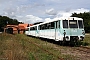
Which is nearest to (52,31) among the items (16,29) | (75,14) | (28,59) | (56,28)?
(56,28)

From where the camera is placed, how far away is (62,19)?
2169 cm

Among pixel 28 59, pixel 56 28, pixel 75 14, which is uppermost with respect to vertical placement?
pixel 75 14

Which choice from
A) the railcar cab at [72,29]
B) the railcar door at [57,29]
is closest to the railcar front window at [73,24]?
the railcar cab at [72,29]

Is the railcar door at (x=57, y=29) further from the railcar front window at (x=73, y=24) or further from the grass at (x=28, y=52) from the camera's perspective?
the grass at (x=28, y=52)

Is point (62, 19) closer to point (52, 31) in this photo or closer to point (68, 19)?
point (68, 19)

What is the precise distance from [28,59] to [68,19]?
437 inches

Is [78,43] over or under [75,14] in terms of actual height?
under

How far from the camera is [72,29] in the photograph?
21.5 metres

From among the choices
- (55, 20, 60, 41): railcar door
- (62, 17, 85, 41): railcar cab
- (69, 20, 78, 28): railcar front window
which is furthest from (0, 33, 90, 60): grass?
(69, 20, 78, 28): railcar front window

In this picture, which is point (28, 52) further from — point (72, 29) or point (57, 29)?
point (57, 29)

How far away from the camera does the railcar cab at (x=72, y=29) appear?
21328 mm

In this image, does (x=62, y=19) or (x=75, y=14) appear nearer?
(x=62, y=19)

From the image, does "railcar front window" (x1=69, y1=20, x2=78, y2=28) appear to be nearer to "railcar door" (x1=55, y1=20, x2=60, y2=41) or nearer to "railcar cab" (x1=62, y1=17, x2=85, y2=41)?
"railcar cab" (x1=62, y1=17, x2=85, y2=41)

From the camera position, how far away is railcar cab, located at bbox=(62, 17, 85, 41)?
21328mm
